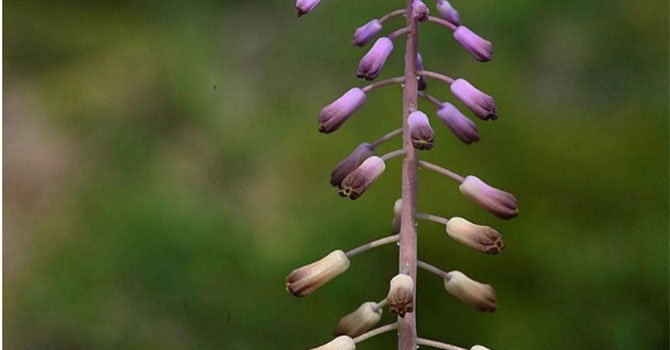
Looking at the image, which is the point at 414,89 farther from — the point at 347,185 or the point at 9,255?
the point at 9,255

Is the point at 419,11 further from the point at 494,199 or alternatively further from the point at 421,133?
the point at 494,199

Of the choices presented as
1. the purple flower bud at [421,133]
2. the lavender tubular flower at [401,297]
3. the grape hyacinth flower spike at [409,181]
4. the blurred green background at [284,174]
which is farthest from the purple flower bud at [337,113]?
the blurred green background at [284,174]

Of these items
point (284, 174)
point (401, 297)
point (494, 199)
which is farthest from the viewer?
point (284, 174)

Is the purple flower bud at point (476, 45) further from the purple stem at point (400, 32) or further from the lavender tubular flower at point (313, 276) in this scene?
the lavender tubular flower at point (313, 276)

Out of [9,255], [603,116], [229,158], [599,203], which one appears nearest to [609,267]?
[599,203]

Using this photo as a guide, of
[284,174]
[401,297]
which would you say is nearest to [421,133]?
[401,297]

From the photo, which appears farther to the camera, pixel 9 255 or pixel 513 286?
pixel 9 255

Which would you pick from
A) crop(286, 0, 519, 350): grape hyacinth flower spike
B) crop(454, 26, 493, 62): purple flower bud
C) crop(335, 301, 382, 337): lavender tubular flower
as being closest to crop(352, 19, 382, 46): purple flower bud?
crop(286, 0, 519, 350): grape hyacinth flower spike
